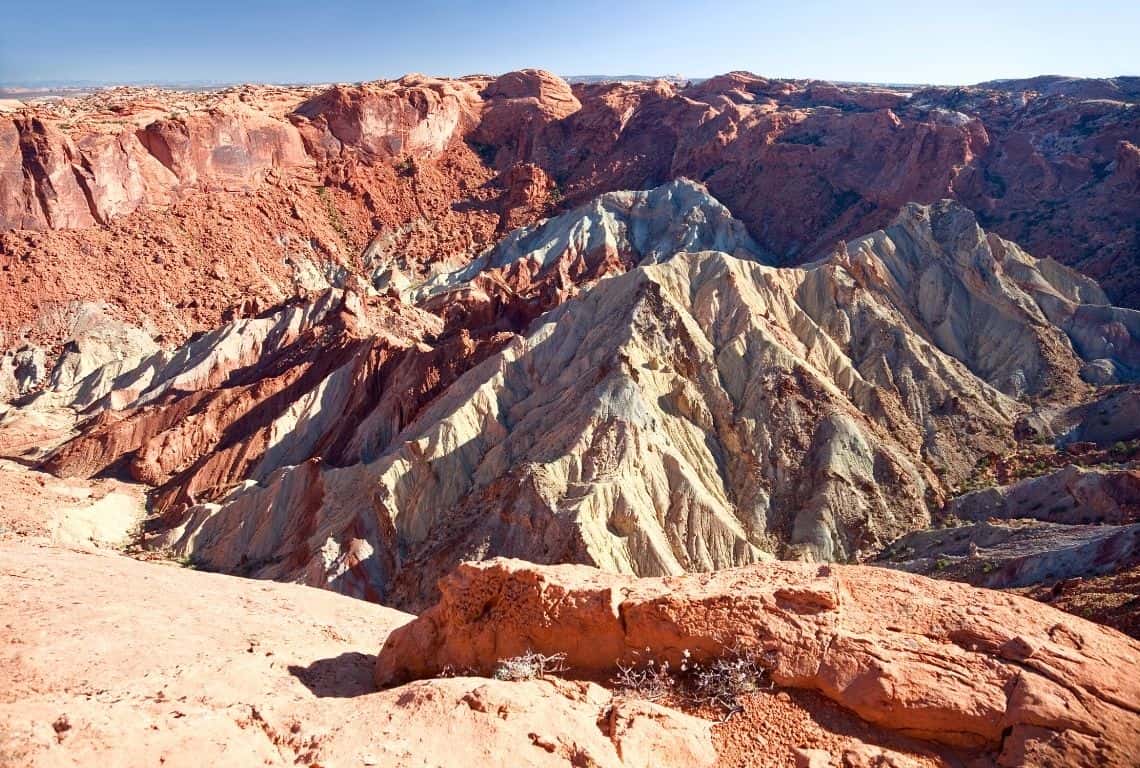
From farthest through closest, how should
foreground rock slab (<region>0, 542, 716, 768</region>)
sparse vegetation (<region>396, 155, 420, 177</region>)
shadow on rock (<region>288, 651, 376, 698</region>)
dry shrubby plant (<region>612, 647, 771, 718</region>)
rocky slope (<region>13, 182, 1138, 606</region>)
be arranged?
sparse vegetation (<region>396, 155, 420, 177</region>), rocky slope (<region>13, 182, 1138, 606</region>), shadow on rock (<region>288, 651, 376, 698</region>), dry shrubby plant (<region>612, 647, 771, 718</region>), foreground rock slab (<region>0, 542, 716, 768</region>)

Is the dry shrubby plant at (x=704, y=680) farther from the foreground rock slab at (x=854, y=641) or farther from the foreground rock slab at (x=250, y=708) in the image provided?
the foreground rock slab at (x=250, y=708)

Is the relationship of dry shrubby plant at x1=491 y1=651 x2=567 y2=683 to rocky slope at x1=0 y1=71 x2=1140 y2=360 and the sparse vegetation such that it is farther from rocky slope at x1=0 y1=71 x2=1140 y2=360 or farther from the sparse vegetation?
the sparse vegetation

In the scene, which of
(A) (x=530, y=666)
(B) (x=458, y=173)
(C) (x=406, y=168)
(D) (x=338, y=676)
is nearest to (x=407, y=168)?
(C) (x=406, y=168)

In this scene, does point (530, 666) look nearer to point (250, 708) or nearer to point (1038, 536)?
point (250, 708)

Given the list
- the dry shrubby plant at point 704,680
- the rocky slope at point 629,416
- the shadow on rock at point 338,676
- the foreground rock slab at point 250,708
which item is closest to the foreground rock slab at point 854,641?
the dry shrubby plant at point 704,680

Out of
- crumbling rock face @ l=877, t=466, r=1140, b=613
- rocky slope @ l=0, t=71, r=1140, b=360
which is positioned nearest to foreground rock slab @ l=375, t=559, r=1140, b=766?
crumbling rock face @ l=877, t=466, r=1140, b=613

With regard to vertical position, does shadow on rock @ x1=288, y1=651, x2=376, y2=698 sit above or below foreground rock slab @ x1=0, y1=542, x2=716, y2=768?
below
